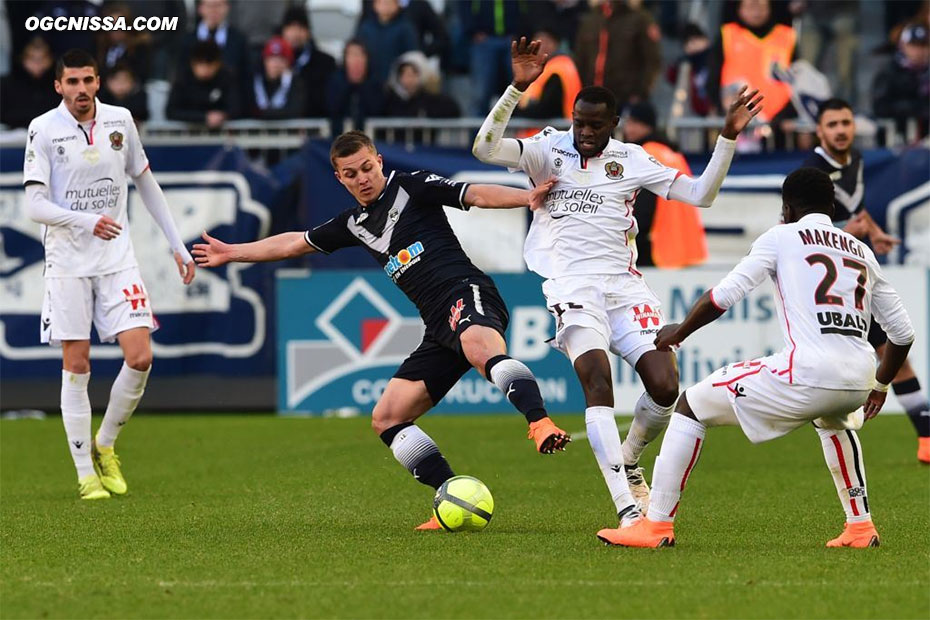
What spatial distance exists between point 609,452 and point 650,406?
1.01m

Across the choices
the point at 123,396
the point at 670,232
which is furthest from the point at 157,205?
the point at 670,232

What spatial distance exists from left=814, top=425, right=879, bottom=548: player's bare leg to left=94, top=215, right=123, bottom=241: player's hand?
4.41 meters

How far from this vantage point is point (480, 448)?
12.7 meters

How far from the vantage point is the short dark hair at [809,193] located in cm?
717

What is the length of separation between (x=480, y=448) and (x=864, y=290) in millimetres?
6023

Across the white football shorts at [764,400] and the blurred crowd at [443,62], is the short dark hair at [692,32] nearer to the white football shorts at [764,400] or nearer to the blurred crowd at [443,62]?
the blurred crowd at [443,62]

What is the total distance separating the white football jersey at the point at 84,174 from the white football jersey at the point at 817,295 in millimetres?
4723

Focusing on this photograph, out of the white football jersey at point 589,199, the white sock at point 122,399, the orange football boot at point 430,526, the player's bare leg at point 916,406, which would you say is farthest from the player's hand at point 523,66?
the player's bare leg at point 916,406

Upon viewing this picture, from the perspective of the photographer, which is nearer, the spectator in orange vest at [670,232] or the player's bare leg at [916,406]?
the player's bare leg at [916,406]

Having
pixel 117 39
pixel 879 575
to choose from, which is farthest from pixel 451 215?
pixel 879 575

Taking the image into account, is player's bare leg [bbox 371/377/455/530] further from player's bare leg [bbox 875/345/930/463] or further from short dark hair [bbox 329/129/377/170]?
player's bare leg [bbox 875/345/930/463]

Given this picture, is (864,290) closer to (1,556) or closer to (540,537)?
(540,537)

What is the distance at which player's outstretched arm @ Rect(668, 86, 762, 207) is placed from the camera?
303 inches

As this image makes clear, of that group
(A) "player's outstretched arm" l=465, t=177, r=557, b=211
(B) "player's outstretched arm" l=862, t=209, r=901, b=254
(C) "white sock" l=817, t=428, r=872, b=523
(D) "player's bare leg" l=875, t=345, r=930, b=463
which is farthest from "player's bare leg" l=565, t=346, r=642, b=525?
(D) "player's bare leg" l=875, t=345, r=930, b=463
